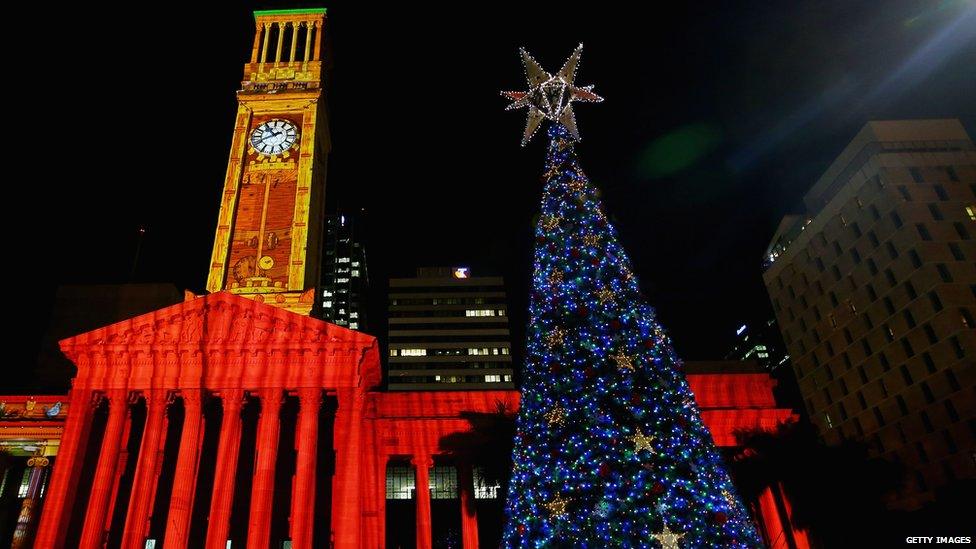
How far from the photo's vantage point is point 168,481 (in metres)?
35.0

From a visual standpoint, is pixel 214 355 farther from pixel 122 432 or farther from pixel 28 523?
pixel 28 523

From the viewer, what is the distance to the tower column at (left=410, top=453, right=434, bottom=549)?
106 ft

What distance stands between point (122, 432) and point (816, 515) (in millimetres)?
34157

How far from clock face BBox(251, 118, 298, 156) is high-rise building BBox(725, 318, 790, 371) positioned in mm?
89515

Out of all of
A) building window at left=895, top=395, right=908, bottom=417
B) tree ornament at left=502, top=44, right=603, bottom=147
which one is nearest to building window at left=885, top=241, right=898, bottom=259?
building window at left=895, top=395, right=908, bottom=417

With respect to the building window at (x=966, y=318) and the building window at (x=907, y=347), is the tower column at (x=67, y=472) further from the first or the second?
the building window at (x=966, y=318)

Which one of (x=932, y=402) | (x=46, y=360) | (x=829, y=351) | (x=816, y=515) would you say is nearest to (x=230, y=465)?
Result: (x=816, y=515)

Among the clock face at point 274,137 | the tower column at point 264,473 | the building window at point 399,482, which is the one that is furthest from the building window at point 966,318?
the clock face at point 274,137

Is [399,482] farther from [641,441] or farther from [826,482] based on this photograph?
[641,441]

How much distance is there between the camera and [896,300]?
56312 mm

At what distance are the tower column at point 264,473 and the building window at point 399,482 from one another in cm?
982

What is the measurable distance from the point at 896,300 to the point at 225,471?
54172 millimetres

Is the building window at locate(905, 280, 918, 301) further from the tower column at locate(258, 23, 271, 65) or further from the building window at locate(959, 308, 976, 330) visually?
the tower column at locate(258, 23, 271, 65)

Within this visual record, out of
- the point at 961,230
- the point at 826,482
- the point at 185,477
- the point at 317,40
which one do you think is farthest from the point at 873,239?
the point at 185,477
